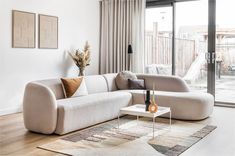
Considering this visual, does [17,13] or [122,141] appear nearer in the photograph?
[122,141]

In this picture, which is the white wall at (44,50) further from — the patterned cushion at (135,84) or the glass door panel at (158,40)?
the patterned cushion at (135,84)

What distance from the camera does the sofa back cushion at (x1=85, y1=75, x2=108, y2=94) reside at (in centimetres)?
522

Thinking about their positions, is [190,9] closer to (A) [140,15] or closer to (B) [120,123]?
(A) [140,15]

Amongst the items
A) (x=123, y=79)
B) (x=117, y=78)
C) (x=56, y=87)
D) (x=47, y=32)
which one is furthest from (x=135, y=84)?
(x=47, y=32)

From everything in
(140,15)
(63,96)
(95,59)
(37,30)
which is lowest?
(63,96)

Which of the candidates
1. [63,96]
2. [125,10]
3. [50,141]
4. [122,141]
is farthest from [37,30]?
[122,141]

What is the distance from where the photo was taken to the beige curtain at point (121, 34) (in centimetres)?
704

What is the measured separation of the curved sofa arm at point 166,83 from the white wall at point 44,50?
179cm

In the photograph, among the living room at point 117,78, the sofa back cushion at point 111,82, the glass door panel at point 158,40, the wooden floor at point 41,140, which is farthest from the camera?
the glass door panel at point 158,40

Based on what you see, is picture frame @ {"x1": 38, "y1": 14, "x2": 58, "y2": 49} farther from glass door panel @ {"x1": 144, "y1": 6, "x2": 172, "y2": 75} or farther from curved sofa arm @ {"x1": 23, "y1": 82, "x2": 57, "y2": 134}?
glass door panel @ {"x1": 144, "y1": 6, "x2": 172, "y2": 75}

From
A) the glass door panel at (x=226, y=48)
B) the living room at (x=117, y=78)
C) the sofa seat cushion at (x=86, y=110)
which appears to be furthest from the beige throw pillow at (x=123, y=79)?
the glass door panel at (x=226, y=48)

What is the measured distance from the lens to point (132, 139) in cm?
368

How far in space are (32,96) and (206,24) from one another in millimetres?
4287

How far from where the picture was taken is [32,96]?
399 centimetres
